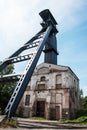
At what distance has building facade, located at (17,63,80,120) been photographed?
20906mm

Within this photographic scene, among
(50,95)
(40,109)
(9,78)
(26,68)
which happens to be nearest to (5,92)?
(40,109)

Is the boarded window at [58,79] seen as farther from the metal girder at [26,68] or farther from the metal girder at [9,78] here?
the metal girder at [9,78]

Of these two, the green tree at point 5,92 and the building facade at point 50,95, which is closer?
the building facade at point 50,95

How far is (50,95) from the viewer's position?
22.0 metres

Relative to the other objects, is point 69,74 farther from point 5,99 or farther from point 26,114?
point 5,99

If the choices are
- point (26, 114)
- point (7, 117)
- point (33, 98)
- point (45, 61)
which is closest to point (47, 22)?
point (45, 61)

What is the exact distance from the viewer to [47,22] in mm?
19859

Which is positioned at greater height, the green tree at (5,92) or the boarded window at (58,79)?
the boarded window at (58,79)

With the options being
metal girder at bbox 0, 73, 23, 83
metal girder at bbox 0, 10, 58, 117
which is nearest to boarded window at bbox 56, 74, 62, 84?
metal girder at bbox 0, 10, 58, 117

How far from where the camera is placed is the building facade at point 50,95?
68.6 ft

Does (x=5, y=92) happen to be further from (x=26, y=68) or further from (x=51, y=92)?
(x=26, y=68)

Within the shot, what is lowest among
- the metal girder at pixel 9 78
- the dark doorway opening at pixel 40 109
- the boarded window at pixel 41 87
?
the dark doorway opening at pixel 40 109

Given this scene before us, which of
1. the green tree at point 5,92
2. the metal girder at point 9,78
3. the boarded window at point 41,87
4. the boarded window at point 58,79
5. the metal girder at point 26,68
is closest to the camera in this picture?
the metal girder at point 26,68

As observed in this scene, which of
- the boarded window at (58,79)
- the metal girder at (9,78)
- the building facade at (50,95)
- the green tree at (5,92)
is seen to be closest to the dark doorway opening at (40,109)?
the building facade at (50,95)
